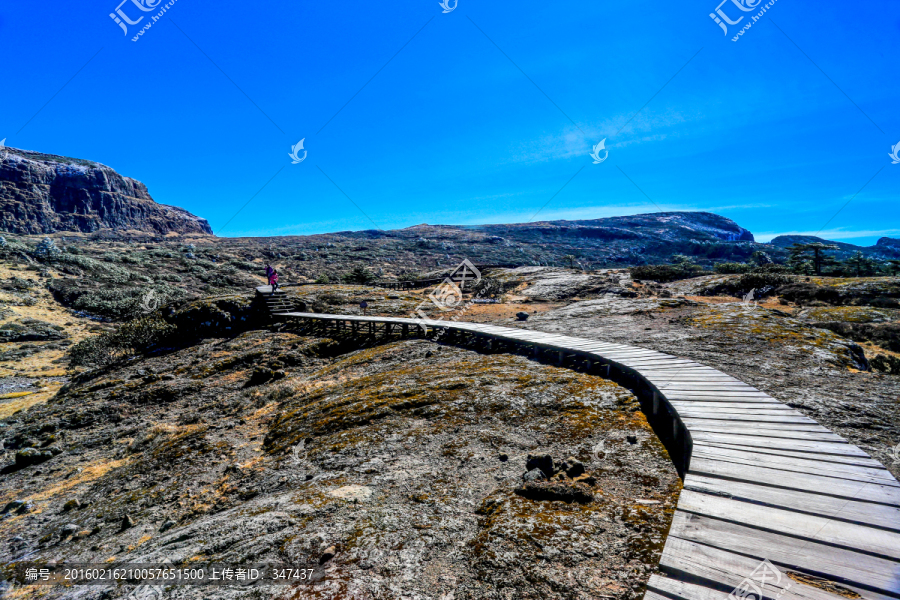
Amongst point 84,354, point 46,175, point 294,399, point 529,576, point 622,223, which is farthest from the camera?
point 622,223

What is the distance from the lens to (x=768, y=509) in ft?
9.25

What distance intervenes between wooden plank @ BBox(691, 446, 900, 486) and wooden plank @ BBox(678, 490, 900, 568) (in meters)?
0.74

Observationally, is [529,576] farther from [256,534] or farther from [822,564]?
[256,534]

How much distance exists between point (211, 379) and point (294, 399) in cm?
481

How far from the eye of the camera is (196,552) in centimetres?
360

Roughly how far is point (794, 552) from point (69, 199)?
174433 mm

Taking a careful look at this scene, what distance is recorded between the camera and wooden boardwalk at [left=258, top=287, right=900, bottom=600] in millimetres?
2150

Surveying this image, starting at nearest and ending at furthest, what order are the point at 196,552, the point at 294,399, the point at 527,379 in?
the point at 196,552 < the point at 527,379 < the point at 294,399

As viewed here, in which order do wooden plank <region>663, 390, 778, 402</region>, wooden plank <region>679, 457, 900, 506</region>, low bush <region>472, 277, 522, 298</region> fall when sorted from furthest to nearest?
low bush <region>472, 277, 522, 298</region> < wooden plank <region>663, 390, 778, 402</region> < wooden plank <region>679, 457, 900, 506</region>

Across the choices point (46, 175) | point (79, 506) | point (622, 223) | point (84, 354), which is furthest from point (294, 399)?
point (622, 223)
